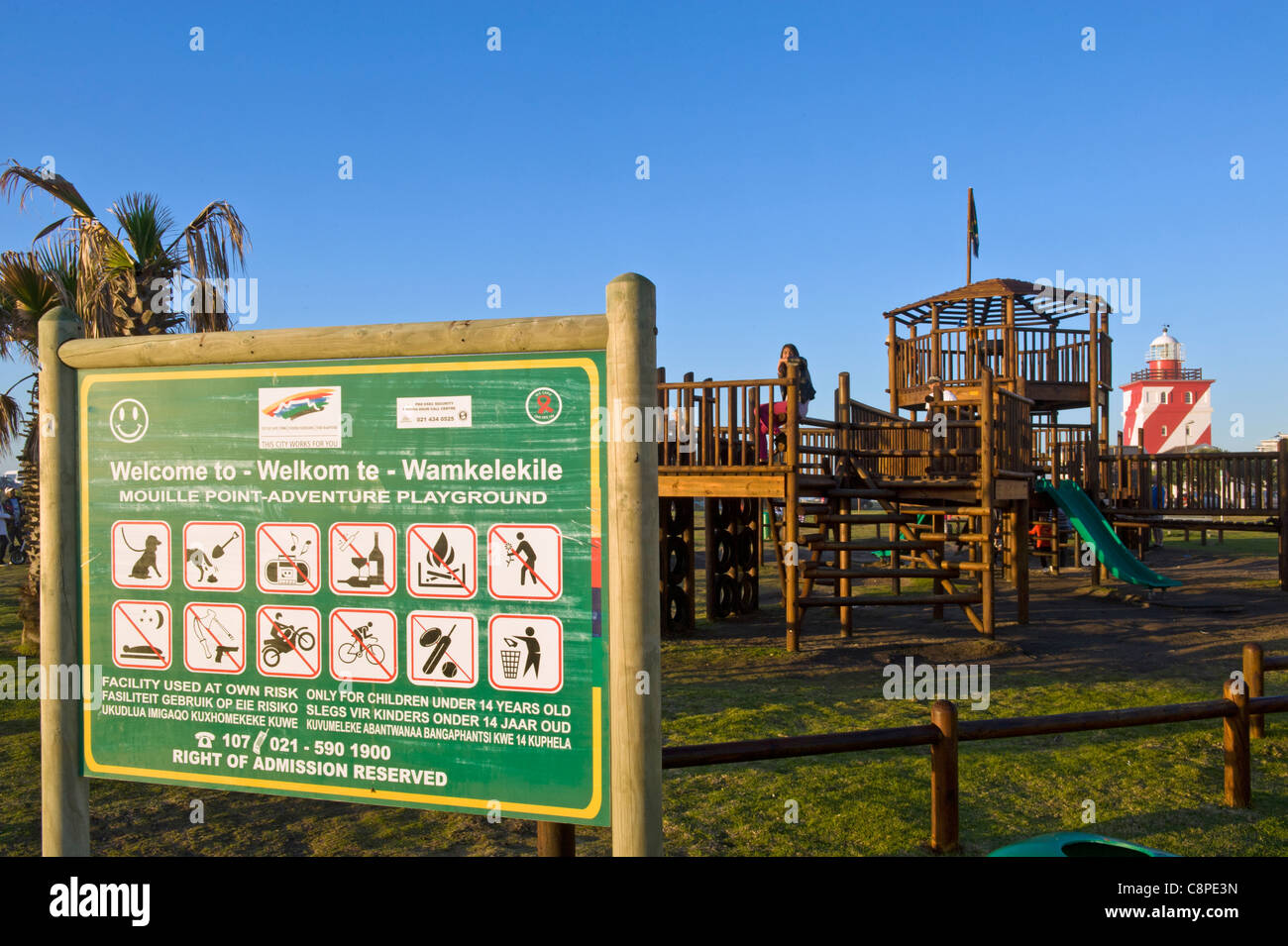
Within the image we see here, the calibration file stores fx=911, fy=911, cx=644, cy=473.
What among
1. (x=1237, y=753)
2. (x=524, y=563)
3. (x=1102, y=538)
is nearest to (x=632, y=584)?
(x=524, y=563)

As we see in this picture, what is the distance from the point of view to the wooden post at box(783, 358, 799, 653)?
1120 cm

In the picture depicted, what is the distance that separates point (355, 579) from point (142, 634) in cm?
86

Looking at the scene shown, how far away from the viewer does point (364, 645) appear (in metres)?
2.91

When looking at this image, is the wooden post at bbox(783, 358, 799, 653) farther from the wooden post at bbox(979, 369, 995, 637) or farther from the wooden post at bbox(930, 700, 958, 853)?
the wooden post at bbox(930, 700, 958, 853)

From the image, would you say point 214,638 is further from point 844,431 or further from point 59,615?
point 844,431

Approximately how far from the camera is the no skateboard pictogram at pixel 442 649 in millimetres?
2805

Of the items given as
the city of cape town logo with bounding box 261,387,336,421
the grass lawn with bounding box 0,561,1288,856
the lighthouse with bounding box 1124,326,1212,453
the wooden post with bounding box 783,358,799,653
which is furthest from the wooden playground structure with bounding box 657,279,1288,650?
the lighthouse with bounding box 1124,326,1212,453

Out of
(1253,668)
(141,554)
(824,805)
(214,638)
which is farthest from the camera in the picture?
(1253,668)

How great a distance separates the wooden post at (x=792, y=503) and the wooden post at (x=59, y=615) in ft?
28.8

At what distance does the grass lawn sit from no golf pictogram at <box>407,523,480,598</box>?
2.94 metres
